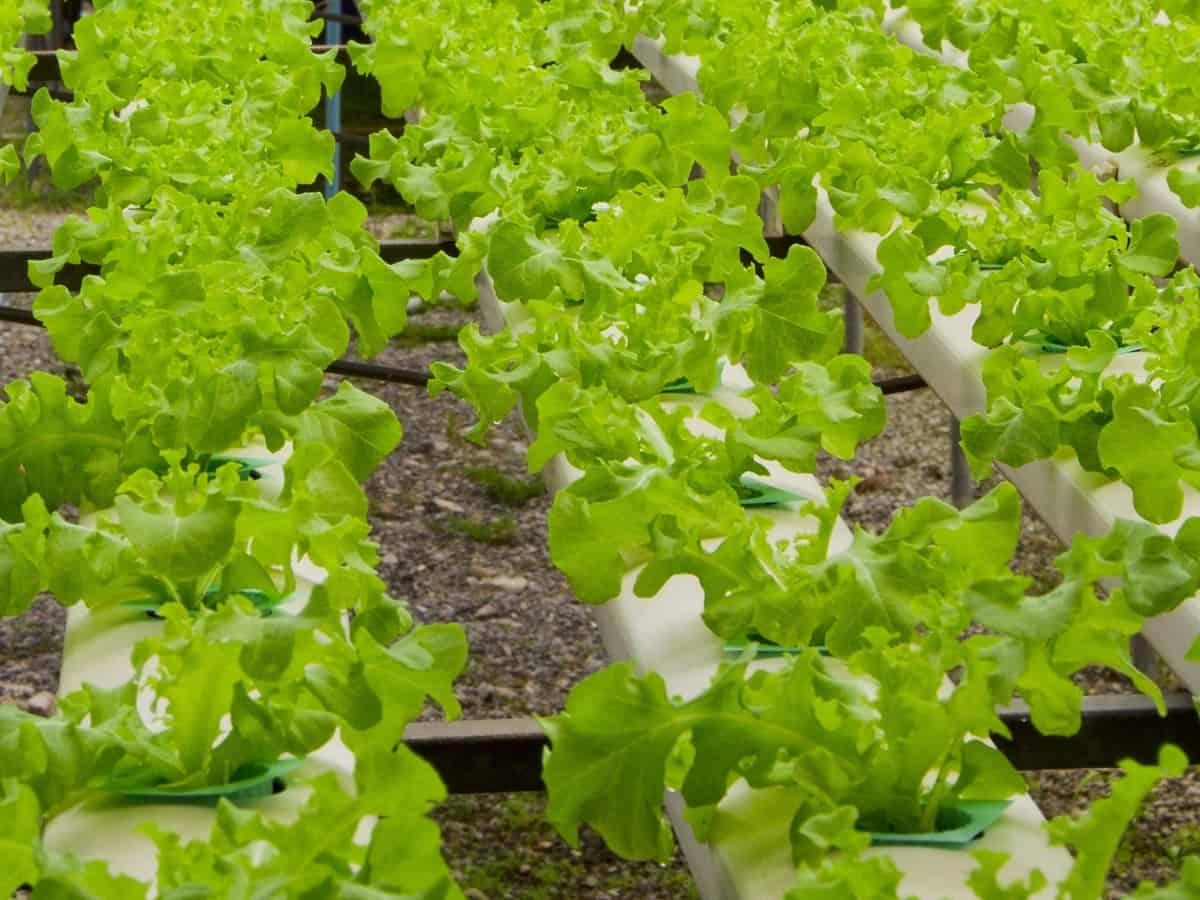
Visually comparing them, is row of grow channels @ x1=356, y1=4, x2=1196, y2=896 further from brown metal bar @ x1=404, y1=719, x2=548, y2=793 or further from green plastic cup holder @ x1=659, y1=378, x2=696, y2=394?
brown metal bar @ x1=404, y1=719, x2=548, y2=793

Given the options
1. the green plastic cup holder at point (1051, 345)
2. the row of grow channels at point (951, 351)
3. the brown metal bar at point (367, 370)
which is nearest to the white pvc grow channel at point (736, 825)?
the row of grow channels at point (951, 351)

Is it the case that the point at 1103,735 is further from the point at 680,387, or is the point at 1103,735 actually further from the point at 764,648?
the point at 680,387

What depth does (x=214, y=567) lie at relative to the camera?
240cm

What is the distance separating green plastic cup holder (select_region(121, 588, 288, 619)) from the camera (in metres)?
2.41

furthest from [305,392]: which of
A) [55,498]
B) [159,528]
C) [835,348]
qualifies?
[835,348]

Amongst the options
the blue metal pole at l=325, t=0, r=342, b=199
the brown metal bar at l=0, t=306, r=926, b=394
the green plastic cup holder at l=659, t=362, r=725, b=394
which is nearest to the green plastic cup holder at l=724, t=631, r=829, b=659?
the green plastic cup holder at l=659, t=362, r=725, b=394

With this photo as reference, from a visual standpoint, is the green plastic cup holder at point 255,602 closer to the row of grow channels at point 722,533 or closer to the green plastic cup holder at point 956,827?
the row of grow channels at point 722,533

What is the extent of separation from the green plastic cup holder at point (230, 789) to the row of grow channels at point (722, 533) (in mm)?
300

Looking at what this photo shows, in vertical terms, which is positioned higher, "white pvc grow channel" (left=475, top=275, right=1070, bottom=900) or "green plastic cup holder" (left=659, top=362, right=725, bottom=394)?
"white pvc grow channel" (left=475, top=275, right=1070, bottom=900)

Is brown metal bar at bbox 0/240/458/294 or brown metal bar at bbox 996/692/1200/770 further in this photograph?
brown metal bar at bbox 0/240/458/294

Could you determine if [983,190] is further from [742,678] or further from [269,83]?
[742,678]

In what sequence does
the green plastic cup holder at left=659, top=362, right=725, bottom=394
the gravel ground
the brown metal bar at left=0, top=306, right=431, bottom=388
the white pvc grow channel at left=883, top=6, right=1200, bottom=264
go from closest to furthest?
the green plastic cup holder at left=659, top=362, right=725, bottom=394 < the white pvc grow channel at left=883, top=6, right=1200, bottom=264 < the gravel ground < the brown metal bar at left=0, top=306, right=431, bottom=388

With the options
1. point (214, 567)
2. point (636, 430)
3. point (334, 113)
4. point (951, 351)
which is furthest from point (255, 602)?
point (334, 113)

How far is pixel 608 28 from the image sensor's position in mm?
4918
